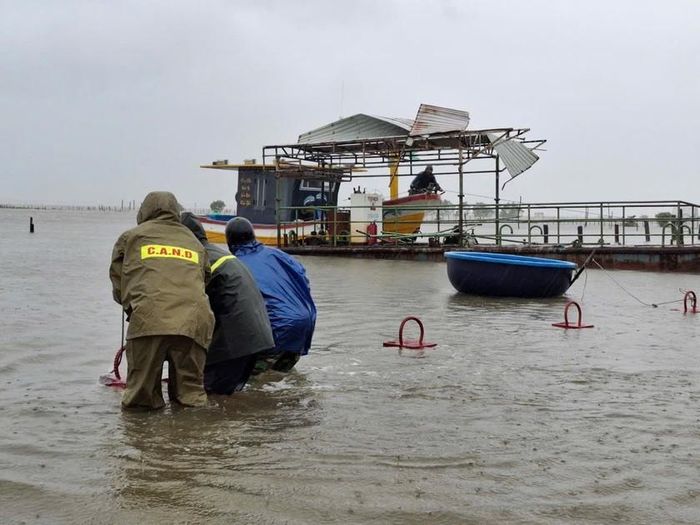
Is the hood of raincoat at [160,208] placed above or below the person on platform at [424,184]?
below

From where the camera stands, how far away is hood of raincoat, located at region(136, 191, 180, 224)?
5.13m

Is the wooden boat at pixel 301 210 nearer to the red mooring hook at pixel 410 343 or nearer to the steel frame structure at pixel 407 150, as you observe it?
the steel frame structure at pixel 407 150

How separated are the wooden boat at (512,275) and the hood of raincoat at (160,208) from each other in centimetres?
892

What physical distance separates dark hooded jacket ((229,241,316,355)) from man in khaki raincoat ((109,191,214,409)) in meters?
0.84

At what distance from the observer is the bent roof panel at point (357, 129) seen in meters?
23.5

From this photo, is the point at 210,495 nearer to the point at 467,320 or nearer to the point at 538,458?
the point at 538,458

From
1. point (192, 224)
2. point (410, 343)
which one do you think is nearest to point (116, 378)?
point (192, 224)

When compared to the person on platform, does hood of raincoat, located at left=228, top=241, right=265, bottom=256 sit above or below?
below

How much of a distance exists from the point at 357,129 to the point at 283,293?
18.6 m

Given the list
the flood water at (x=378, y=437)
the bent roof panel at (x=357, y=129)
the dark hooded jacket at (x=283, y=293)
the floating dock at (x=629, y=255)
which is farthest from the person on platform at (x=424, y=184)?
the dark hooded jacket at (x=283, y=293)

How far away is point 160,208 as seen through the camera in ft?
16.8

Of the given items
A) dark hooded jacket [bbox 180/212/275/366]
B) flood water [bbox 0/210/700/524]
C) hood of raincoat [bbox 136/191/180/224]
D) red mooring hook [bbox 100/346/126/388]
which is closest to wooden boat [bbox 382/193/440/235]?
flood water [bbox 0/210/700/524]

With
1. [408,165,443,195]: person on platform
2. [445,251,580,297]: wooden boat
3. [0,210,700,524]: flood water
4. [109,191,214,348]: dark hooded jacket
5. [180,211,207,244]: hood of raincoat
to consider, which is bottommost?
[0,210,700,524]: flood water

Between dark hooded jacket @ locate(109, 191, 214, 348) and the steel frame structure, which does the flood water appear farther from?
the steel frame structure
